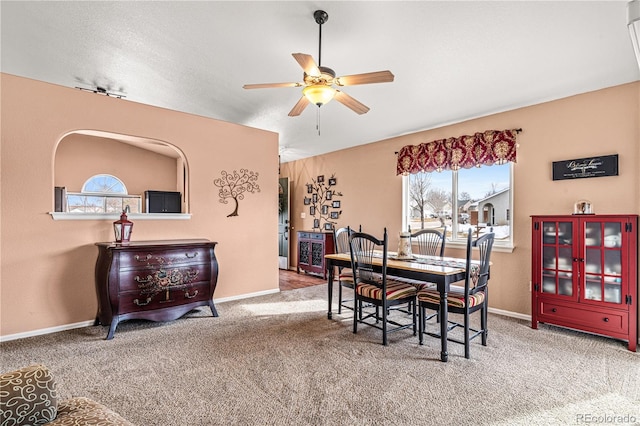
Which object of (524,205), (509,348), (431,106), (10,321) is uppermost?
(431,106)

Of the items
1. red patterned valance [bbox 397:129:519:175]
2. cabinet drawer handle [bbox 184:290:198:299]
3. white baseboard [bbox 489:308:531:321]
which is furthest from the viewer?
red patterned valance [bbox 397:129:519:175]

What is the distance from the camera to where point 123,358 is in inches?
106

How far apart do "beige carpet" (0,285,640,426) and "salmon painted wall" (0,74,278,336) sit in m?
0.35

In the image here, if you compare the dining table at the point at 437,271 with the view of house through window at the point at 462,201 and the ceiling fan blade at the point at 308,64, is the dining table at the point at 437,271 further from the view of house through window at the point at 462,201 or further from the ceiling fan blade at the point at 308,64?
the ceiling fan blade at the point at 308,64

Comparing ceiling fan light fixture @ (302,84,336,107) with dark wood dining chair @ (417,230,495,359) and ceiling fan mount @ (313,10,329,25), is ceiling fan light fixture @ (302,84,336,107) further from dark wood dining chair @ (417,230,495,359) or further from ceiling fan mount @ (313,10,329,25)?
dark wood dining chair @ (417,230,495,359)

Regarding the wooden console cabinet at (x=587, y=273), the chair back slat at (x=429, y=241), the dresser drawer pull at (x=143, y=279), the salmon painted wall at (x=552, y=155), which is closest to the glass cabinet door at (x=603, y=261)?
the wooden console cabinet at (x=587, y=273)

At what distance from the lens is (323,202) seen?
686 cm

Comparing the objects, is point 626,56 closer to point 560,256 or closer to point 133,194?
point 560,256

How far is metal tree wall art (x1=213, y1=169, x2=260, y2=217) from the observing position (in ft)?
14.7

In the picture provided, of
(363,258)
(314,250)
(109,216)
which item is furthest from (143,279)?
(314,250)

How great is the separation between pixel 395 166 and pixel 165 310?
3963 millimetres

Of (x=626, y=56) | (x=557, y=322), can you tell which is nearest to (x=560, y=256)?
(x=557, y=322)

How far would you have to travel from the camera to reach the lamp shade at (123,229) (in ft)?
11.1

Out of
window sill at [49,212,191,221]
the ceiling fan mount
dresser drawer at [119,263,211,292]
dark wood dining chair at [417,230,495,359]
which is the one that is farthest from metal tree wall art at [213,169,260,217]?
dark wood dining chair at [417,230,495,359]
